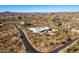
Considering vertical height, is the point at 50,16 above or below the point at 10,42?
above

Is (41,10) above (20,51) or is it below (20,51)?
above

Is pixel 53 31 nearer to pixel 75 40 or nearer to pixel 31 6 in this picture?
pixel 75 40
